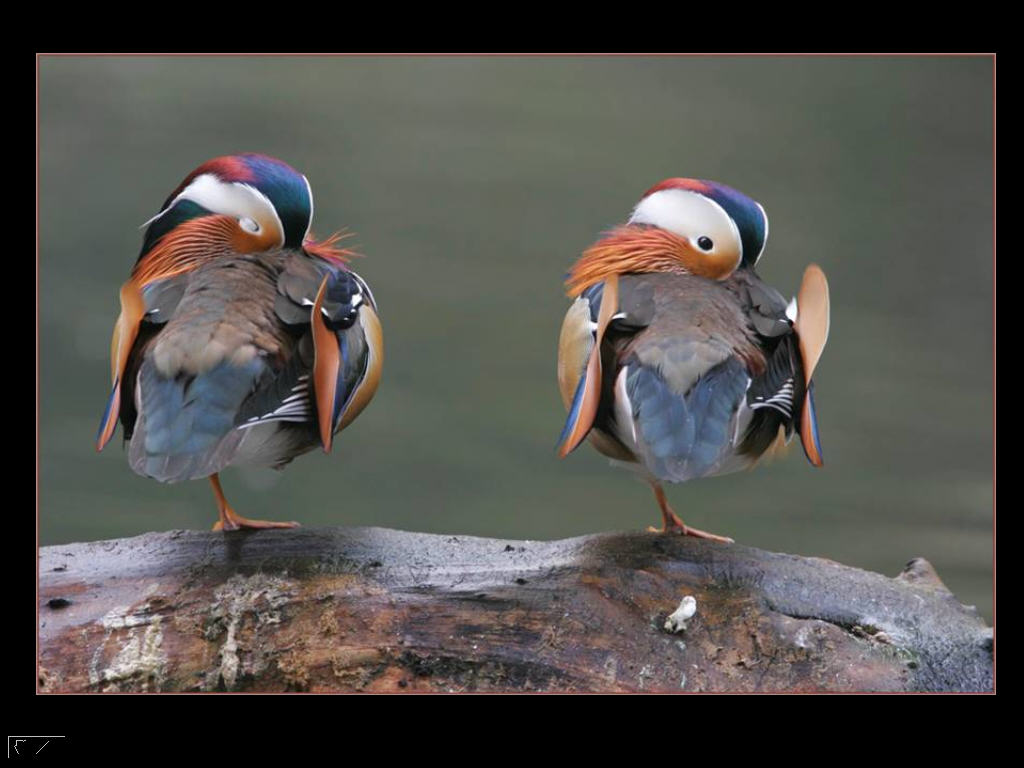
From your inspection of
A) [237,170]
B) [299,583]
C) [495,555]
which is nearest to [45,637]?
[299,583]

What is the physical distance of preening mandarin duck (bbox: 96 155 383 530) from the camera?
7.11 ft

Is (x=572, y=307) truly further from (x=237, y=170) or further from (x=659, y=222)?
(x=237, y=170)

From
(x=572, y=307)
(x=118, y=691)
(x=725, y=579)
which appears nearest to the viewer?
(x=118, y=691)

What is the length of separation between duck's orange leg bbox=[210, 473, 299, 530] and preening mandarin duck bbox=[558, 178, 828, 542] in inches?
24.6

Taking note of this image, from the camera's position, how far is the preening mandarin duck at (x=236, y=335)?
2.17 meters

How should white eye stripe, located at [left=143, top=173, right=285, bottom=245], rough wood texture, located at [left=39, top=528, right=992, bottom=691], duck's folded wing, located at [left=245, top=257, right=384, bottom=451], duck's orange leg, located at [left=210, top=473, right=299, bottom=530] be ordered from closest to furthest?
rough wood texture, located at [left=39, top=528, right=992, bottom=691]
duck's folded wing, located at [left=245, top=257, right=384, bottom=451]
duck's orange leg, located at [left=210, top=473, right=299, bottom=530]
white eye stripe, located at [left=143, top=173, right=285, bottom=245]

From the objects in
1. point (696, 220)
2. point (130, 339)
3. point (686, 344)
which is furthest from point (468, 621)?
point (696, 220)

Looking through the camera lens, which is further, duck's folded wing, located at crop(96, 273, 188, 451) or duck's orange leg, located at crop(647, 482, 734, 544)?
duck's orange leg, located at crop(647, 482, 734, 544)

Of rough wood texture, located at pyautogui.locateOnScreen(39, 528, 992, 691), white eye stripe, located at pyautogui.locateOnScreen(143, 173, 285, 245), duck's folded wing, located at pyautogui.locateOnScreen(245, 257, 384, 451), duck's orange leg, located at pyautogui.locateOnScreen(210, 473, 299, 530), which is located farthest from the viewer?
white eye stripe, located at pyautogui.locateOnScreen(143, 173, 285, 245)

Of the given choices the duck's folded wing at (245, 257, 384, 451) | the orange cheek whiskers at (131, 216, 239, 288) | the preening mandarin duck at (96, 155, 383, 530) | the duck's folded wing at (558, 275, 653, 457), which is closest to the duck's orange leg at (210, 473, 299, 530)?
the preening mandarin duck at (96, 155, 383, 530)

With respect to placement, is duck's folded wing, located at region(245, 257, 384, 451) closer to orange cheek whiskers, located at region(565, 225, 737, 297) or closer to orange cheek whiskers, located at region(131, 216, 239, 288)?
orange cheek whiskers, located at region(131, 216, 239, 288)

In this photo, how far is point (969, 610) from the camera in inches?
96.5

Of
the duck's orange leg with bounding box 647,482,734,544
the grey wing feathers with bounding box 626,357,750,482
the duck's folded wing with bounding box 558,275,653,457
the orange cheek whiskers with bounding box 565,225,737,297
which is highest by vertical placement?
the orange cheek whiskers with bounding box 565,225,737,297

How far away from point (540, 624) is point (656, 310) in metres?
0.67
